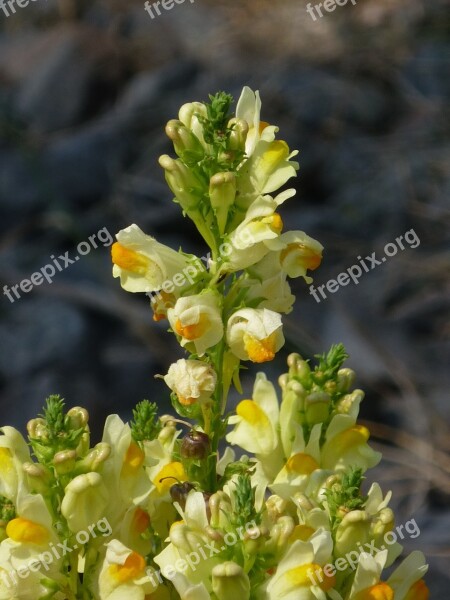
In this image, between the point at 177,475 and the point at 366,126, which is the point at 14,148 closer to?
the point at 366,126

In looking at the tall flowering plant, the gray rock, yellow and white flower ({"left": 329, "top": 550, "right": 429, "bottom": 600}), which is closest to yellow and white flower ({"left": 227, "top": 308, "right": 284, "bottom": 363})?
the tall flowering plant

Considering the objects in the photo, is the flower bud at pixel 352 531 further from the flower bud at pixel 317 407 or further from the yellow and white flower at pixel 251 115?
the yellow and white flower at pixel 251 115

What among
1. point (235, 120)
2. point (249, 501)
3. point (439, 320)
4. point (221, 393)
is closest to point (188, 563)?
point (249, 501)

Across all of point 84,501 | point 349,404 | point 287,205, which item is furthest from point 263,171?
point 287,205

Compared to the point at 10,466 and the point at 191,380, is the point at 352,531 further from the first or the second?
the point at 10,466

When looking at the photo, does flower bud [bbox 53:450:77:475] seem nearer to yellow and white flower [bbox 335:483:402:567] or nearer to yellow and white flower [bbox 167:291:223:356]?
yellow and white flower [bbox 167:291:223:356]

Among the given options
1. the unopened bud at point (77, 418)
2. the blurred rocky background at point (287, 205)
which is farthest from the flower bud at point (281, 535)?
the blurred rocky background at point (287, 205)

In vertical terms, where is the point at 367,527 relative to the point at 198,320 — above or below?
below
